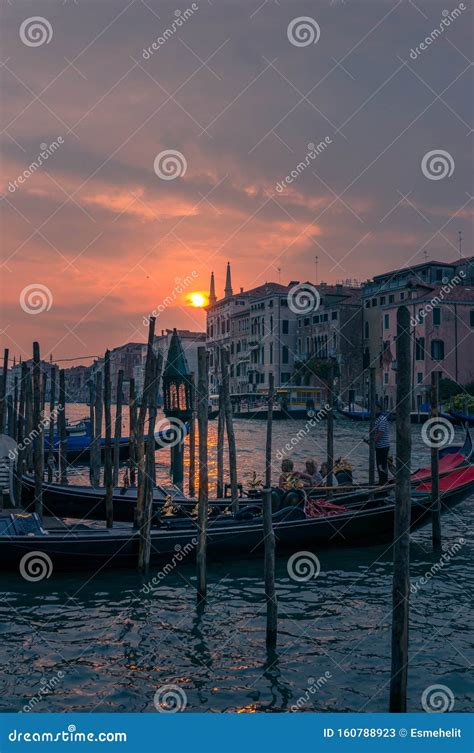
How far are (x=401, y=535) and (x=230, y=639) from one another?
2.44 m

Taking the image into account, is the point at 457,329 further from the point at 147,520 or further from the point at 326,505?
the point at 147,520

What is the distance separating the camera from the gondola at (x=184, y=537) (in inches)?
301

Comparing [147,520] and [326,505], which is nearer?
[147,520]

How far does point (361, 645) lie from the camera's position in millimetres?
5797

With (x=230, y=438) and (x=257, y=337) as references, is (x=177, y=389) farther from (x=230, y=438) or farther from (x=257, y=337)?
(x=257, y=337)

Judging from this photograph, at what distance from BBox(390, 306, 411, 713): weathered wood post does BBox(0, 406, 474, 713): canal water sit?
73cm

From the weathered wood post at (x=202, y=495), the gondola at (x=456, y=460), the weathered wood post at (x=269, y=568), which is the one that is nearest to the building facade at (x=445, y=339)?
the gondola at (x=456, y=460)

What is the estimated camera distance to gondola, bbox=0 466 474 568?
7.64 meters

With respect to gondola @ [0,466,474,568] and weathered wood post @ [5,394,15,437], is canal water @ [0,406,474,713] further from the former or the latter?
weathered wood post @ [5,394,15,437]

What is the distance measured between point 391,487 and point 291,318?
137 feet

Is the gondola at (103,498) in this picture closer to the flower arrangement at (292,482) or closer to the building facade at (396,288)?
the flower arrangement at (292,482)

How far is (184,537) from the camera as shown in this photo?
799cm

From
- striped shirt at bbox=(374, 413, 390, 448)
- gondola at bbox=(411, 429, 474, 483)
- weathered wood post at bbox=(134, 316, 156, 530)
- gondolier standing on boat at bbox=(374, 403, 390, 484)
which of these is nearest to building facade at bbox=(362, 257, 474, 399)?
gondola at bbox=(411, 429, 474, 483)

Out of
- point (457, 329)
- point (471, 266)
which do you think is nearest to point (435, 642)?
point (457, 329)
